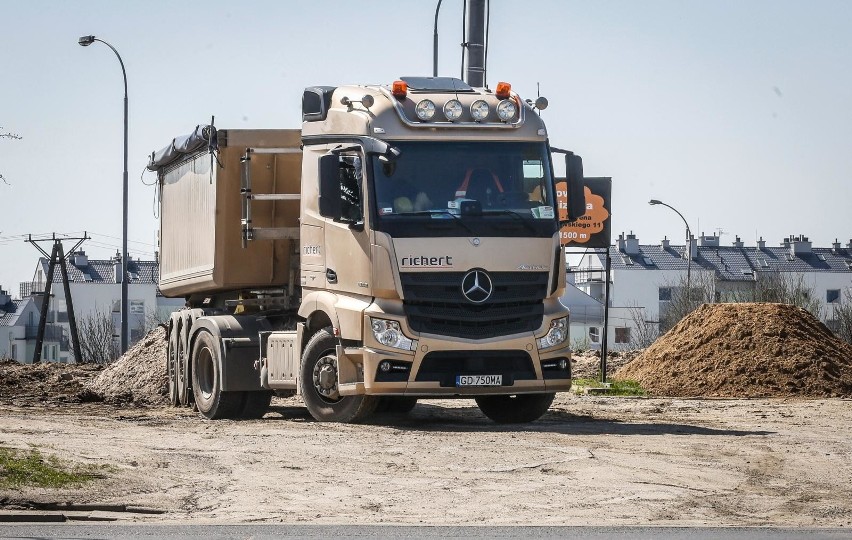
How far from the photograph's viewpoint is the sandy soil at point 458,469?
452 inches

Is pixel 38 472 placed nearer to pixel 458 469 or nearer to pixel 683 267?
pixel 458 469

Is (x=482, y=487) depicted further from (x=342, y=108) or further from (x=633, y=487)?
(x=342, y=108)

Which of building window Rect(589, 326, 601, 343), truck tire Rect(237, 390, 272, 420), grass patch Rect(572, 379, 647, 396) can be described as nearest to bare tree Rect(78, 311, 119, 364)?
grass patch Rect(572, 379, 647, 396)

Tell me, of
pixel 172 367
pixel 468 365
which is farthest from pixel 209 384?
pixel 468 365

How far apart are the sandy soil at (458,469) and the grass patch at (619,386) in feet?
22.1

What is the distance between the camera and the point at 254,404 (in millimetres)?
20453

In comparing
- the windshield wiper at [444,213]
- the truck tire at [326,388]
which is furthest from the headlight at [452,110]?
the truck tire at [326,388]

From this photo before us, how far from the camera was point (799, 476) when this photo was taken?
13.7 metres

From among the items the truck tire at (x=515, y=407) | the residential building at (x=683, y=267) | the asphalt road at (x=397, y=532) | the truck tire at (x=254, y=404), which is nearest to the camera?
the asphalt road at (x=397, y=532)

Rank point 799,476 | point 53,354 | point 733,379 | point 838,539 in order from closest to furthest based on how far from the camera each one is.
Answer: point 838,539 → point 799,476 → point 733,379 → point 53,354

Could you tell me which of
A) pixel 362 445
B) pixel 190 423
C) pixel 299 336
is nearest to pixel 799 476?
pixel 362 445

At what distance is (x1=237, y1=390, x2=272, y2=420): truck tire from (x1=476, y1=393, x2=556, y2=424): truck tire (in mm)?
3064

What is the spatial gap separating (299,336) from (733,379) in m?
11.2

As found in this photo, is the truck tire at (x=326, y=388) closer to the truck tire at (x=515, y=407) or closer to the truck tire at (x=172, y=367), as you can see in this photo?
the truck tire at (x=515, y=407)
